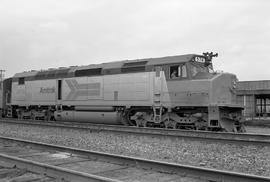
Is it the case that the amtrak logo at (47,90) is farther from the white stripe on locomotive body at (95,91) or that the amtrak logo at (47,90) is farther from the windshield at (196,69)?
the windshield at (196,69)

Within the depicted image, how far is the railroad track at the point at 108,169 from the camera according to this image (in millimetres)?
5523

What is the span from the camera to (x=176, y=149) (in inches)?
370

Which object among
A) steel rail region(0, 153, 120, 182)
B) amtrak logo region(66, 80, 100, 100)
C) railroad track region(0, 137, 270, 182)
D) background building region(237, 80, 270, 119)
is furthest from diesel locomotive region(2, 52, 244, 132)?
background building region(237, 80, 270, 119)

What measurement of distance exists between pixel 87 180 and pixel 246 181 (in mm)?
2654

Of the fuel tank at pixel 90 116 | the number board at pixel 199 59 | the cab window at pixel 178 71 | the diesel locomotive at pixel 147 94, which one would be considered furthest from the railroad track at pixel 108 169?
the number board at pixel 199 59

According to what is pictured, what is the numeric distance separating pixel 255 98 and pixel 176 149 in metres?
22.3

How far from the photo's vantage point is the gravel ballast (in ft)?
24.3

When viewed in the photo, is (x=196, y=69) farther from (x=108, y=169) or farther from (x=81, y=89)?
(x=108, y=169)

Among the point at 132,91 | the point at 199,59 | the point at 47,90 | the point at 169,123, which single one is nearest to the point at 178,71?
the point at 199,59

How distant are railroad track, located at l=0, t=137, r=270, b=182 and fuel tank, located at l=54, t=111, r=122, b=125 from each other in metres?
8.04

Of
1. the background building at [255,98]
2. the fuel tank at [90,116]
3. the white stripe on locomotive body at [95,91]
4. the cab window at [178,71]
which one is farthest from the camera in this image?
the background building at [255,98]

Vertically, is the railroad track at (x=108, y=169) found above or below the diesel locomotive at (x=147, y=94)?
below

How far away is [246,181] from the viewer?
5199mm

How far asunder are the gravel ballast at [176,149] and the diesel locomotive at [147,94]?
339 centimetres
